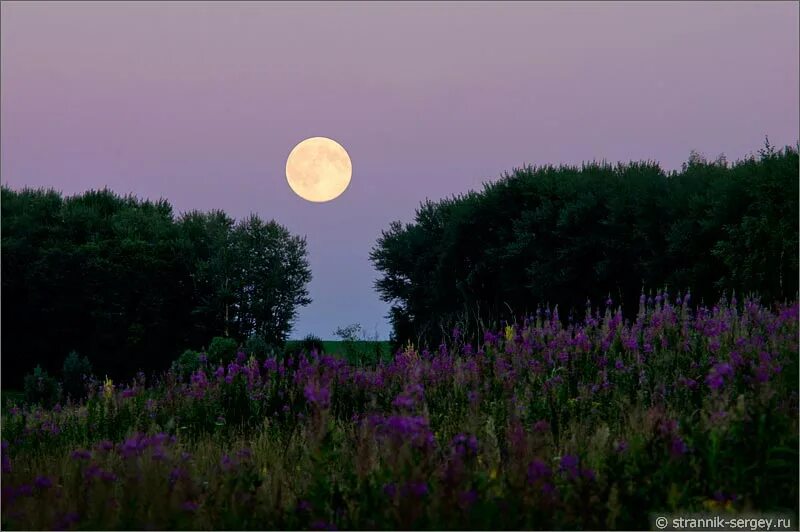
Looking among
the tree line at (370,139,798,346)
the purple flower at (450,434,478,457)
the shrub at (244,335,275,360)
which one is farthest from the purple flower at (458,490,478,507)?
the shrub at (244,335,275,360)

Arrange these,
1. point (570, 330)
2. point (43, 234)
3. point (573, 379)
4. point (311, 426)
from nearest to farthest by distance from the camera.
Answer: point (311, 426)
point (573, 379)
point (570, 330)
point (43, 234)

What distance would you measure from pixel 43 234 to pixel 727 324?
3063 cm

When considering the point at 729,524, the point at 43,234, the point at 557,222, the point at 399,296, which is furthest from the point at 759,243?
the point at 43,234

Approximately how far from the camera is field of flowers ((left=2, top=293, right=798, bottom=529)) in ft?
16.8

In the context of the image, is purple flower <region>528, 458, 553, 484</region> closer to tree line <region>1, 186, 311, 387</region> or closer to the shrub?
the shrub

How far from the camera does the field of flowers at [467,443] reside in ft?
16.8

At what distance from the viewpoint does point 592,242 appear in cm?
2117

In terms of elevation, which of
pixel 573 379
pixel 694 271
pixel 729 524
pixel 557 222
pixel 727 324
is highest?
pixel 557 222

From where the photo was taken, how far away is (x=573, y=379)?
9.48m

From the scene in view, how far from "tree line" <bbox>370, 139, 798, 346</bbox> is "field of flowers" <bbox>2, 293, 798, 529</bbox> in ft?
14.2

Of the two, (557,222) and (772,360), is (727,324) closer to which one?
(772,360)

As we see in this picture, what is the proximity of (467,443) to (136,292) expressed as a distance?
28921 millimetres

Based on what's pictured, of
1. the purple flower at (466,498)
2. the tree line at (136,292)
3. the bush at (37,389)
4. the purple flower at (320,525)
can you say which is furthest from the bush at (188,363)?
the purple flower at (466,498)

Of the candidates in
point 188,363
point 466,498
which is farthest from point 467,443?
point 188,363
